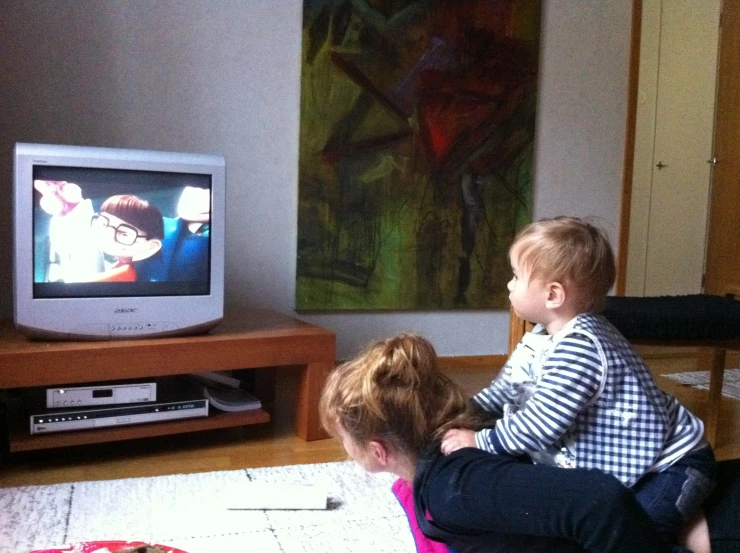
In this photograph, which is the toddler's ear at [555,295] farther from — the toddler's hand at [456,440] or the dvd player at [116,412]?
the dvd player at [116,412]

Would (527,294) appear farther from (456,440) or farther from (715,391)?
(715,391)

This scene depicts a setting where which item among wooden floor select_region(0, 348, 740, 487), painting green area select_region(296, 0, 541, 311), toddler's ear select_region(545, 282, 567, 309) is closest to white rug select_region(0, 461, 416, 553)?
wooden floor select_region(0, 348, 740, 487)

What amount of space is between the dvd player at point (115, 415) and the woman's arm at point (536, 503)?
1329 millimetres

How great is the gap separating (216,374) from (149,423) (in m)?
0.38

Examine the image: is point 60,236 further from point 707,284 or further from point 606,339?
point 707,284

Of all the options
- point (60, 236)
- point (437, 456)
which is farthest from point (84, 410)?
point (437, 456)

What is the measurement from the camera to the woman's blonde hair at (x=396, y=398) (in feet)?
Answer: 3.76

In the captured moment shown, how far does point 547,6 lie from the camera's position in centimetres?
354

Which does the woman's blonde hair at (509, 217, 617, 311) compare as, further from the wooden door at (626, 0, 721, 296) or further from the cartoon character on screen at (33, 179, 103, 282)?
the wooden door at (626, 0, 721, 296)

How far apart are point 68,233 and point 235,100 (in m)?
1.11

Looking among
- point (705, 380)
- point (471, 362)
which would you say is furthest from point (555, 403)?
point (705, 380)

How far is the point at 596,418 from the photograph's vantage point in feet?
3.98

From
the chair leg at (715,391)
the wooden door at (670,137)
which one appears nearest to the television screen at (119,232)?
the chair leg at (715,391)

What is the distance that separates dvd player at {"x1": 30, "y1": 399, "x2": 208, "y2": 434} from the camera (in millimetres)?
2109
